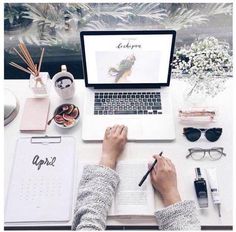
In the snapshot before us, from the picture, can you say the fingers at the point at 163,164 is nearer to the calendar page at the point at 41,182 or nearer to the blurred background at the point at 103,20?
the calendar page at the point at 41,182

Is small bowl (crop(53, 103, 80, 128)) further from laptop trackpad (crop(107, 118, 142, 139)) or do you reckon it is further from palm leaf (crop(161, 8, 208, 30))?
palm leaf (crop(161, 8, 208, 30))

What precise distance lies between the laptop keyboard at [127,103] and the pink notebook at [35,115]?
0.19m

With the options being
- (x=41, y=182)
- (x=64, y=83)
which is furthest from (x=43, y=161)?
(x=64, y=83)

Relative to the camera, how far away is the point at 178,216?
989 millimetres

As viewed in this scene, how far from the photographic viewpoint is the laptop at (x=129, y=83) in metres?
1.12

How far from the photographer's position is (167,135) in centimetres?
118

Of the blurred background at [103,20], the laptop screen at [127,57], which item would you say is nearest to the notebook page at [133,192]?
the laptop screen at [127,57]

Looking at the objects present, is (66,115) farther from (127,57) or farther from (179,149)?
(179,149)

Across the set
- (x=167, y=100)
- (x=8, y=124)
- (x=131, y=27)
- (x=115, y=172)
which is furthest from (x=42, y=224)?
(x=131, y=27)

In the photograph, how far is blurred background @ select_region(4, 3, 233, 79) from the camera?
1382 millimetres

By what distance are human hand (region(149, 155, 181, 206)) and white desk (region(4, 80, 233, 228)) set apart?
30mm

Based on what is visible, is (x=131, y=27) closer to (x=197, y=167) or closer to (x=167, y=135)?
(x=167, y=135)

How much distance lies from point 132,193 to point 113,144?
0.18 metres

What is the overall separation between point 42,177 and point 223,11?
97cm
